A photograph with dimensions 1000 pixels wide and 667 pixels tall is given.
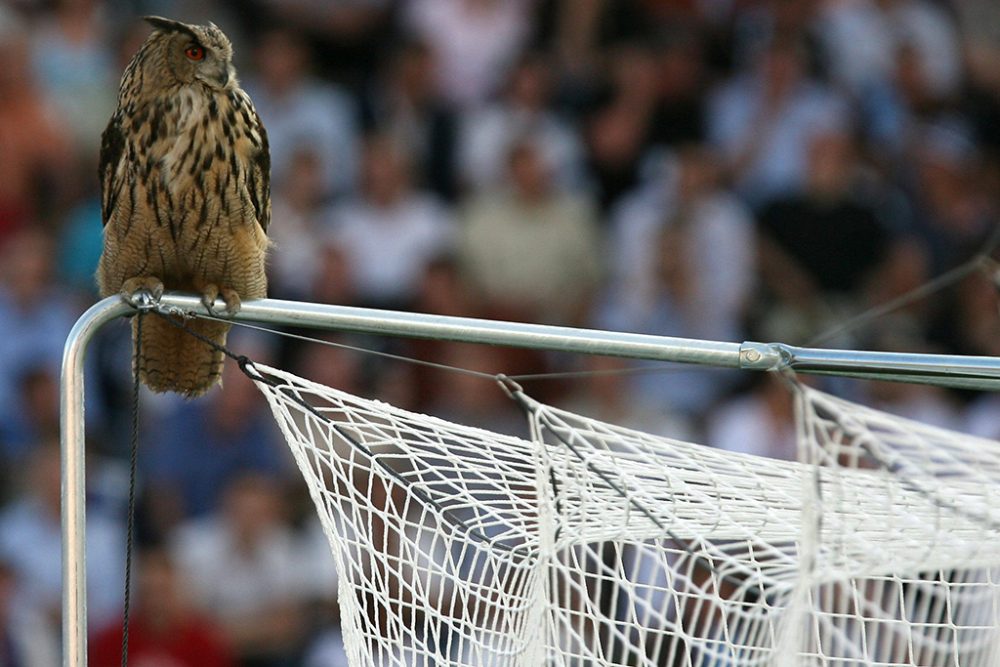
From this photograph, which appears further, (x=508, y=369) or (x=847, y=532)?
(x=508, y=369)

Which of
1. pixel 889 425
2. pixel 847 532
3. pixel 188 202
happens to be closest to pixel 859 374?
pixel 889 425

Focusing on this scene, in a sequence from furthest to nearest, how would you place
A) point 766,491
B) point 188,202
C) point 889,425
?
point 188,202 → point 766,491 → point 889,425

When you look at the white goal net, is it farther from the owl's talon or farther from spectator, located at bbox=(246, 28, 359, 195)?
spectator, located at bbox=(246, 28, 359, 195)

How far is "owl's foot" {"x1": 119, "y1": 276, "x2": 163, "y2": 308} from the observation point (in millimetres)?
2551

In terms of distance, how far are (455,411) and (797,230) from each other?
1.79 m

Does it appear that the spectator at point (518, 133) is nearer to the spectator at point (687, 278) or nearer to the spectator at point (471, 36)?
the spectator at point (471, 36)

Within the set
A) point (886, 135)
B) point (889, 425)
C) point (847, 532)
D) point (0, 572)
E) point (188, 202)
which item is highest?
point (886, 135)

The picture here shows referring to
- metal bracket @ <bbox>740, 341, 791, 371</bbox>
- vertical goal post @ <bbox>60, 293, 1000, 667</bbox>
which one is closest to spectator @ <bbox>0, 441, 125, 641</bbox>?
vertical goal post @ <bbox>60, 293, 1000, 667</bbox>

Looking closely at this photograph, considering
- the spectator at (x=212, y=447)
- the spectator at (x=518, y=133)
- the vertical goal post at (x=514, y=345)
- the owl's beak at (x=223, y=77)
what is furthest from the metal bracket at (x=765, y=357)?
the spectator at (x=518, y=133)

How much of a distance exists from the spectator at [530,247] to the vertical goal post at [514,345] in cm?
374

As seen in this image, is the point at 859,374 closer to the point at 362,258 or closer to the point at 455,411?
the point at 455,411

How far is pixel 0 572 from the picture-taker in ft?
16.5

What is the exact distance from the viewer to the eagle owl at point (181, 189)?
2990 millimetres

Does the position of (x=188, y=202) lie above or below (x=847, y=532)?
above
